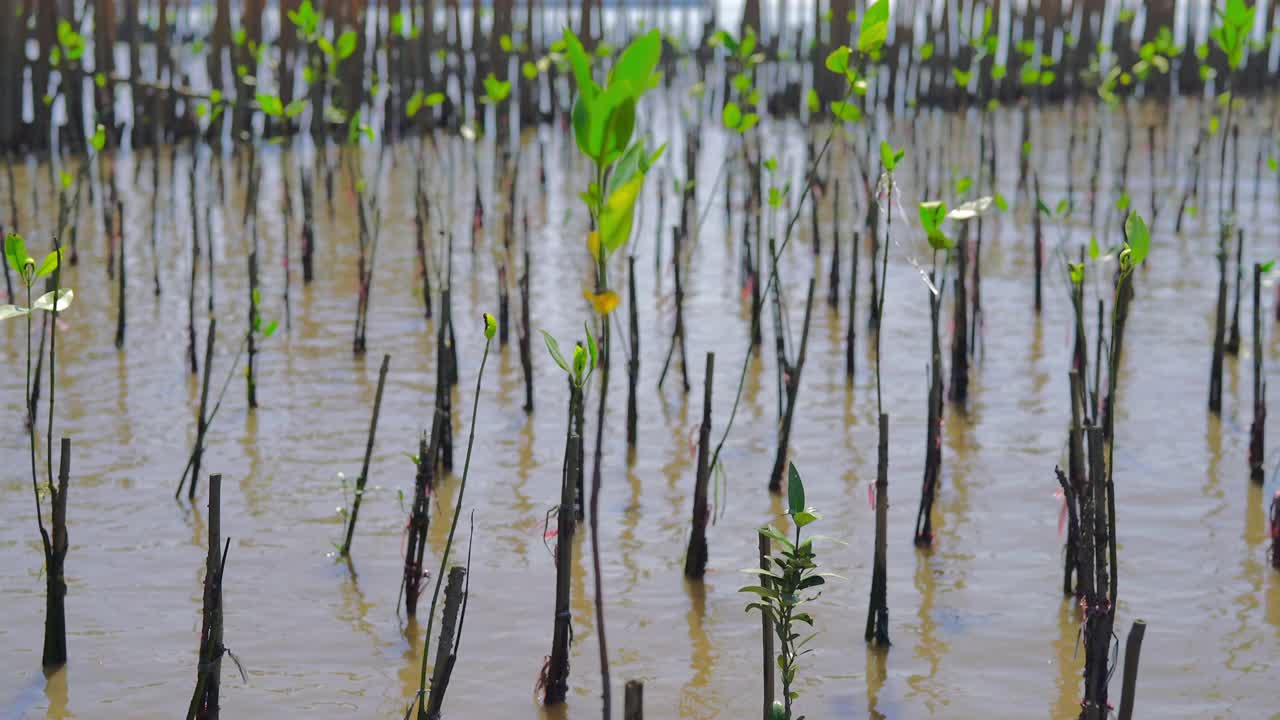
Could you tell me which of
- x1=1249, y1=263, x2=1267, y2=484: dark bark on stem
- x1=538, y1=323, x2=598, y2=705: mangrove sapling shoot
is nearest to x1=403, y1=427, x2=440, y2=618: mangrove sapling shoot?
x1=538, y1=323, x2=598, y2=705: mangrove sapling shoot

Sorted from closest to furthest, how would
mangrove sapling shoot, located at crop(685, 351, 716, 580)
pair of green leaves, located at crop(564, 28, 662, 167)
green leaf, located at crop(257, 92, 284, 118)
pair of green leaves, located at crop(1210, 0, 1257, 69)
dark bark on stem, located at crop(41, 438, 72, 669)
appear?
1. pair of green leaves, located at crop(564, 28, 662, 167)
2. dark bark on stem, located at crop(41, 438, 72, 669)
3. mangrove sapling shoot, located at crop(685, 351, 716, 580)
4. pair of green leaves, located at crop(1210, 0, 1257, 69)
5. green leaf, located at crop(257, 92, 284, 118)

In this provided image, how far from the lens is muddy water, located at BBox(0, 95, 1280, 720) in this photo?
2.35 metres

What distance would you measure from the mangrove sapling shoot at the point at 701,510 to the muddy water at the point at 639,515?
1.8 inches

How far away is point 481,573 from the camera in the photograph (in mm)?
2744

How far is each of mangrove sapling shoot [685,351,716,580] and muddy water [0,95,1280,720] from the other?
47 mm

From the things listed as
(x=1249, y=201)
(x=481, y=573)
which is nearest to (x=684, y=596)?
(x=481, y=573)

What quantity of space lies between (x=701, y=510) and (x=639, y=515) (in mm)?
435

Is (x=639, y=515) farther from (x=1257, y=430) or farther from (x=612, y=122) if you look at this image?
(x=612, y=122)

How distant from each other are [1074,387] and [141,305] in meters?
3.26

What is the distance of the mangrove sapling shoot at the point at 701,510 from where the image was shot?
8.55ft

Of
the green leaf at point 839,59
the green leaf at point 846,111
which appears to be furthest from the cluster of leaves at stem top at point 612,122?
the green leaf at point 839,59

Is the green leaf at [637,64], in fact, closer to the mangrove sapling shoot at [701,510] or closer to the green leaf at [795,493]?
the green leaf at [795,493]

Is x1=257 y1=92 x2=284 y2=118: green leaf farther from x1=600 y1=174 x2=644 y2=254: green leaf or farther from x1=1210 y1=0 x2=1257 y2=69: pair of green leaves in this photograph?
x1=600 y1=174 x2=644 y2=254: green leaf

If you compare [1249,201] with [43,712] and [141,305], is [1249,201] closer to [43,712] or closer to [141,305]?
[141,305]
